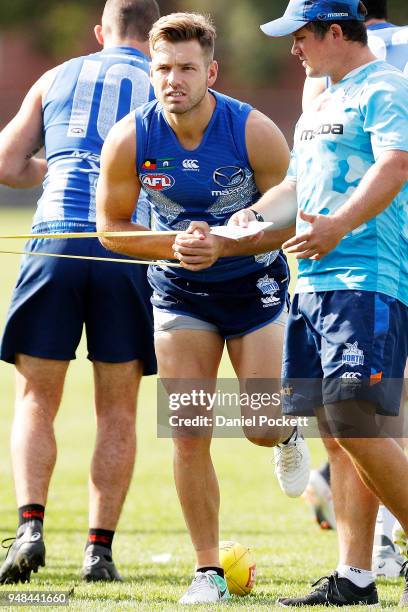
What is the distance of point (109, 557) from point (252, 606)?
3.82 ft

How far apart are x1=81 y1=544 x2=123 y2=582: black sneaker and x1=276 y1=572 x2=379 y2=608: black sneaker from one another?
3.89 feet

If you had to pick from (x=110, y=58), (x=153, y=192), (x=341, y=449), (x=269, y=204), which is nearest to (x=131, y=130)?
(x=153, y=192)

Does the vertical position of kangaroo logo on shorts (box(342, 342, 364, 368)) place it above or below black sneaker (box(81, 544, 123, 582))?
above

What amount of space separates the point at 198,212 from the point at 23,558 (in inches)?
69.4

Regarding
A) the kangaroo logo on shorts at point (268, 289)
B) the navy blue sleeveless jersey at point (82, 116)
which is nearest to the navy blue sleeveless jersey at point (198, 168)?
the kangaroo logo on shorts at point (268, 289)

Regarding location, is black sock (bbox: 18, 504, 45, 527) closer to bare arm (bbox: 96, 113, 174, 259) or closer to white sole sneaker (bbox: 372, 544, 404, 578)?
bare arm (bbox: 96, 113, 174, 259)

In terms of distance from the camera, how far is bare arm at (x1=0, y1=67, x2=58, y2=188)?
6328mm

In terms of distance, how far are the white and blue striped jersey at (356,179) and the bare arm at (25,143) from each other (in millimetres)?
1938

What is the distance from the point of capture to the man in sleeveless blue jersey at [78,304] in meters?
6.17

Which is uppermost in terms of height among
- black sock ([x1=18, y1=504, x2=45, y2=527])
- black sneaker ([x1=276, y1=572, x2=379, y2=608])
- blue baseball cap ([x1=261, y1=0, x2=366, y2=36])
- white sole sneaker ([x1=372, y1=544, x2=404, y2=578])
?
blue baseball cap ([x1=261, y1=0, x2=366, y2=36])

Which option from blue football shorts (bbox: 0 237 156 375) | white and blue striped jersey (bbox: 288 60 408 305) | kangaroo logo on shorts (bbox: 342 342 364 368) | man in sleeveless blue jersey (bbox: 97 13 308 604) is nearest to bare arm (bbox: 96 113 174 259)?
man in sleeveless blue jersey (bbox: 97 13 308 604)

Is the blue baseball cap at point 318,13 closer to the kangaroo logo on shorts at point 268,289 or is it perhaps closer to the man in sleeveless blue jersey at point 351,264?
the man in sleeveless blue jersey at point 351,264

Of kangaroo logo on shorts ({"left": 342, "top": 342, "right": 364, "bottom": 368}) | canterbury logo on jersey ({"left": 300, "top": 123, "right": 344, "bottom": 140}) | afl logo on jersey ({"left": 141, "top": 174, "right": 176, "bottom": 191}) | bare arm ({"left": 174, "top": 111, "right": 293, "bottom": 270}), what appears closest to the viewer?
kangaroo logo on shorts ({"left": 342, "top": 342, "right": 364, "bottom": 368})

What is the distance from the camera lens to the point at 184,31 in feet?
17.4
